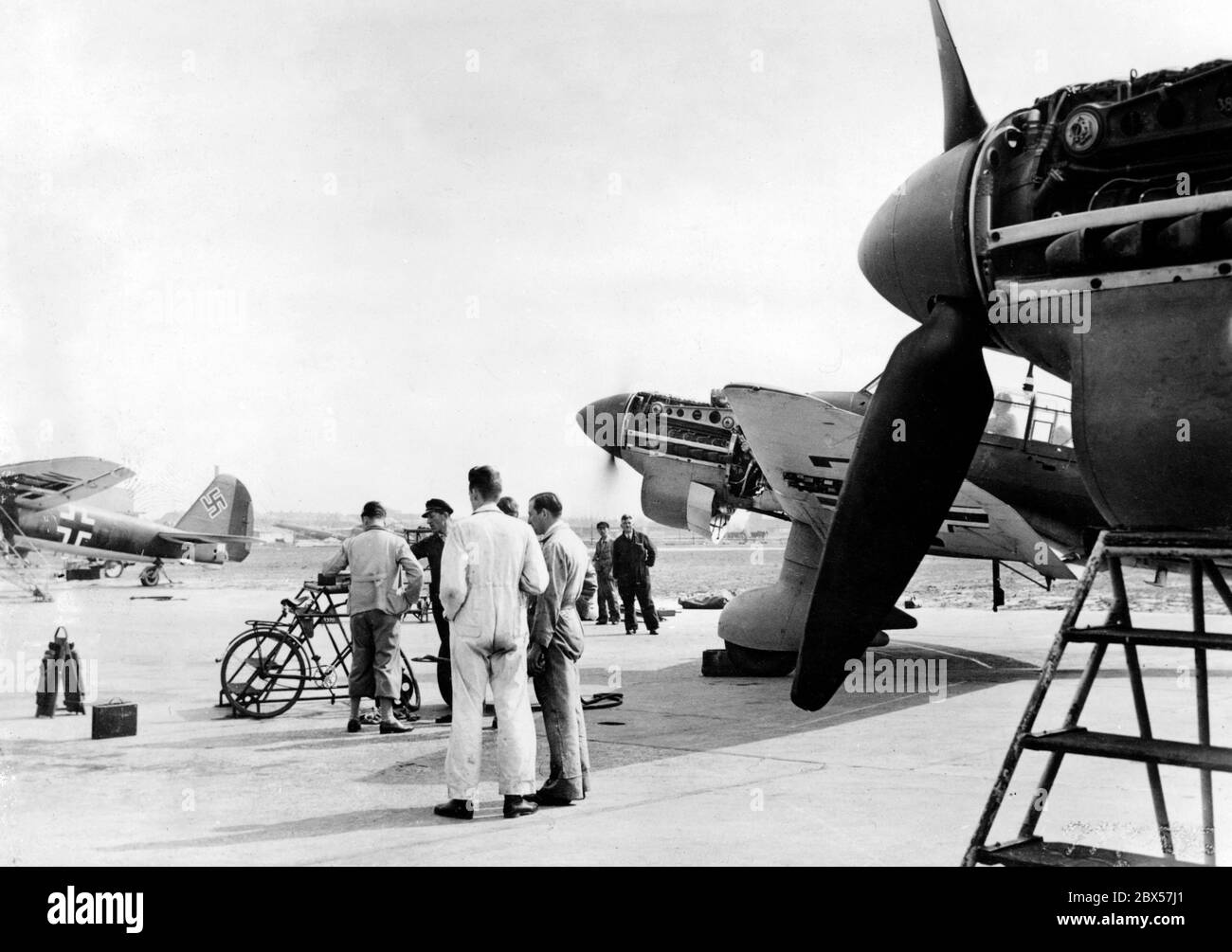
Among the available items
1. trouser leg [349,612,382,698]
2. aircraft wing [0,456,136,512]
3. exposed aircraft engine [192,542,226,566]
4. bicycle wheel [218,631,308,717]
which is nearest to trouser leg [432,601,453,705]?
trouser leg [349,612,382,698]

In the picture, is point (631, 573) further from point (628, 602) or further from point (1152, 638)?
point (1152, 638)

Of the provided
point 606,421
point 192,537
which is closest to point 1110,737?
point 606,421

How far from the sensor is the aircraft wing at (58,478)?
35781 millimetres

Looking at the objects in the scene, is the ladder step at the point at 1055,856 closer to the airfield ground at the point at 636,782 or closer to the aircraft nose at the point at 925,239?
the airfield ground at the point at 636,782

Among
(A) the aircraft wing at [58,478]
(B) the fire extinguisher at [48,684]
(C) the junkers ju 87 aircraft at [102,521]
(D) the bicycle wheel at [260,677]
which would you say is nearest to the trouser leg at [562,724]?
(D) the bicycle wheel at [260,677]

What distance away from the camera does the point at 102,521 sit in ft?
139

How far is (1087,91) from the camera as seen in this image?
470cm

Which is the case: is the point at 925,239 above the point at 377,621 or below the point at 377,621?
above

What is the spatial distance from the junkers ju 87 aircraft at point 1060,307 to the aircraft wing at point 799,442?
484 cm

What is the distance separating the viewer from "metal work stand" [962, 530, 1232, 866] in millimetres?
3600

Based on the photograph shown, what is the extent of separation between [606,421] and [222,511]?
40.1 meters

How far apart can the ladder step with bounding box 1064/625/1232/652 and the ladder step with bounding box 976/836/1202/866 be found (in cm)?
74
